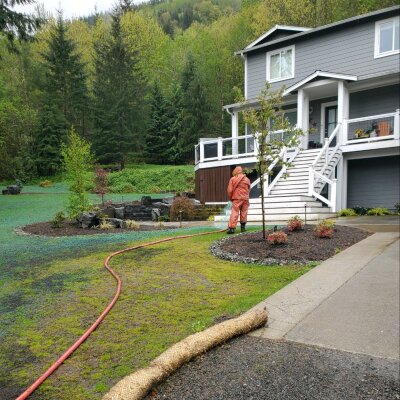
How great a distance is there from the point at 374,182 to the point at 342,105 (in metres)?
3.29

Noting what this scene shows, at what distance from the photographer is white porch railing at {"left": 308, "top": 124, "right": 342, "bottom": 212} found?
11.4 metres

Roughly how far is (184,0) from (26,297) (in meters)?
109

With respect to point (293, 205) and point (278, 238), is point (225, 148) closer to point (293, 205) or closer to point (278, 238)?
point (293, 205)

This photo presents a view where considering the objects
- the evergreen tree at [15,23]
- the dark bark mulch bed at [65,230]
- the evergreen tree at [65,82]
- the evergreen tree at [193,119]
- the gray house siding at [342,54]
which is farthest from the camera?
the evergreen tree at [65,82]

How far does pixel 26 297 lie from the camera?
14.1 feet

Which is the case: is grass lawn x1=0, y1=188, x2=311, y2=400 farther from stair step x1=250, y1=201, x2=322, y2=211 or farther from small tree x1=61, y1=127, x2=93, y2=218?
stair step x1=250, y1=201, x2=322, y2=211

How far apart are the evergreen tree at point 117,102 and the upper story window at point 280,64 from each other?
17.2 meters

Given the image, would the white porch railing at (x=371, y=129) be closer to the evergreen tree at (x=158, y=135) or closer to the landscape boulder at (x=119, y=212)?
the landscape boulder at (x=119, y=212)

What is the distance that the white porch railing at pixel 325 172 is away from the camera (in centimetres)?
1142

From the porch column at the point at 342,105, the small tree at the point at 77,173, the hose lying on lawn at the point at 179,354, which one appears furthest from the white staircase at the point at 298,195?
the hose lying on lawn at the point at 179,354

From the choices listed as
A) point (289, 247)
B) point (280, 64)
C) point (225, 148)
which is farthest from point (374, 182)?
point (289, 247)

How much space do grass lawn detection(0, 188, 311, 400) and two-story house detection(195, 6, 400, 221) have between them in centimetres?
586

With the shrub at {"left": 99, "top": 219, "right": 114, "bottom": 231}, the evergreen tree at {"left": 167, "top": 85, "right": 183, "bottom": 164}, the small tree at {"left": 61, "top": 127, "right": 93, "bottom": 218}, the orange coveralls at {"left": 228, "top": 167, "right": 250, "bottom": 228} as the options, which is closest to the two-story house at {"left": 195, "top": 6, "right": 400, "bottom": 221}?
the orange coveralls at {"left": 228, "top": 167, "right": 250, "bottom": 228}

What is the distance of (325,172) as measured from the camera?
12.6 metres
